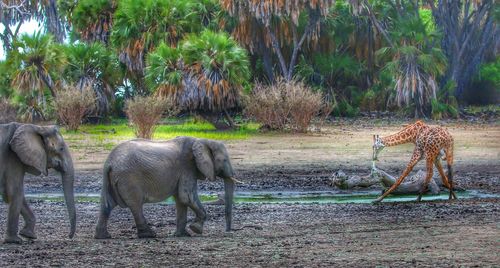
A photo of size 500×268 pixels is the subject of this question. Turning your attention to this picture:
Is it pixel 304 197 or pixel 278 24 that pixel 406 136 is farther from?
pixel 278 24

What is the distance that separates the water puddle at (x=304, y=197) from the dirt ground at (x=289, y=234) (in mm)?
684

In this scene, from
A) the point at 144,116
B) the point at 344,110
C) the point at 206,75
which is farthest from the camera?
the point at 344,110

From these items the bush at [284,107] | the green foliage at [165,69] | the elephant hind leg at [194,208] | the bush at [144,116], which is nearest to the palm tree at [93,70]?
the green foliage at [165,69]

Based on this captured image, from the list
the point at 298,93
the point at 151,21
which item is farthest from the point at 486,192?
the point at 151,21

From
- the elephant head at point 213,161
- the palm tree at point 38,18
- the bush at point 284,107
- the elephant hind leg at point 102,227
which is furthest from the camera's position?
the palm tree at point 38,18

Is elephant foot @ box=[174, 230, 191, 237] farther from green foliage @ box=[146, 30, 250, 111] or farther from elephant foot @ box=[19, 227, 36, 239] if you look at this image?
green foliage @ box=[146, 30, 250, 111]

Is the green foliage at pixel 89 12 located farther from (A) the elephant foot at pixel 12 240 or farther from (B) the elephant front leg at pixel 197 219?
(A) the elephant foot at pixel 12 240

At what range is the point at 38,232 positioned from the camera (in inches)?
541

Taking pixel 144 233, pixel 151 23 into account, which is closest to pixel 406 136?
pixel 144 233

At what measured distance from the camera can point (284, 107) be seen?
33.8m

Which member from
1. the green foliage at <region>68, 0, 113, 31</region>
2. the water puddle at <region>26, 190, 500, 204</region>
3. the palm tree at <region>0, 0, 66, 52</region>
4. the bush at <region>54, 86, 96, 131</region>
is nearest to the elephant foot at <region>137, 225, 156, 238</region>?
the water puddle at <region>26, 190, 500, 204</region>

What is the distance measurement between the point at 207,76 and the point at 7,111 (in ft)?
34.4

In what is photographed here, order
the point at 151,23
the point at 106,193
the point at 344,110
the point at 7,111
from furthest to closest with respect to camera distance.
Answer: the point at 344,110, the point at 151,23, the point at 7,111, the point at 106,193

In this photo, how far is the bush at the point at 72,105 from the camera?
35.8 m
